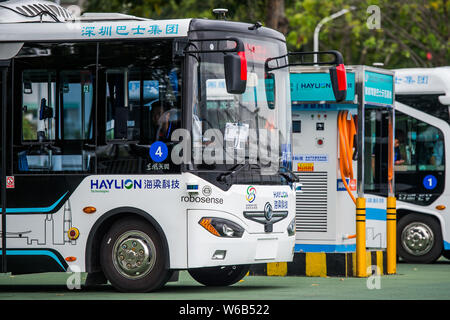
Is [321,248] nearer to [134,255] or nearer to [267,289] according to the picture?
[267,289]

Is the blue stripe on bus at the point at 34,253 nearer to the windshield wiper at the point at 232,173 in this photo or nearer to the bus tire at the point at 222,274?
the bus tire at the point at 222,274

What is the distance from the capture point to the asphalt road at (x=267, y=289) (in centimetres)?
1409

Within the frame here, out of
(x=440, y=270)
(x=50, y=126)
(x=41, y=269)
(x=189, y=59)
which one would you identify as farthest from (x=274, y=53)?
(x=440, y=270)

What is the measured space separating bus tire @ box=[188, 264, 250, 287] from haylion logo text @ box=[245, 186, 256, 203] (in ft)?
5.40

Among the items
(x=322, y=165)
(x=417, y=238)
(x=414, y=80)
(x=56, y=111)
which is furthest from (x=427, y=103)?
(x=56, y=111)

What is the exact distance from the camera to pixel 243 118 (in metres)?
14.5

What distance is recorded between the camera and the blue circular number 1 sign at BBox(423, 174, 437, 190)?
2192cm

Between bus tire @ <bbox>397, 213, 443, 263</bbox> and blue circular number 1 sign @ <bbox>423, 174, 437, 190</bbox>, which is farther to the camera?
blue circular number 1 sign @ <bbox>423, 174, 437, 190</bbox>

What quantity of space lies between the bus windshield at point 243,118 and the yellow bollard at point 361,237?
2582mm

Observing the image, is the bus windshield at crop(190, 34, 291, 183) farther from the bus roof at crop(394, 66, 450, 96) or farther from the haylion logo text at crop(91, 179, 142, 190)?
the bus roof at crop(394, 66, 450, 96)

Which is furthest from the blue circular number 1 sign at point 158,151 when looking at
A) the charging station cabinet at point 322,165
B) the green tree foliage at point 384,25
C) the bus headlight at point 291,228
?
the green tree foliage at point 384,25

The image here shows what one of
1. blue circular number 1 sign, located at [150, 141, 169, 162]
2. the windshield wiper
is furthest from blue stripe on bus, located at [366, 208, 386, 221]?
blue circular number 1 sign, located at [150, 141, 169, 162]

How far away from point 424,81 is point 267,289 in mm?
8215
